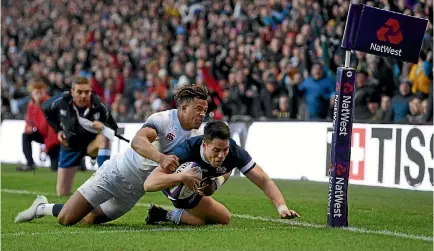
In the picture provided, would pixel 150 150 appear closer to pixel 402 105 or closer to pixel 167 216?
pixel 167 216

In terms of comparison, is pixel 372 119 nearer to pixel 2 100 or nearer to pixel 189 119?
pixel 189 119

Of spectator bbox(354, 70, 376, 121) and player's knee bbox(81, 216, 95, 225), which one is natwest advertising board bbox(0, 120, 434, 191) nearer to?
spectator bbox(354, 70, 376, 121)

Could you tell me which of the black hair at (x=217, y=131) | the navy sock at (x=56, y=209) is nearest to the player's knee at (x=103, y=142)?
the navy sock at (x=56, y=209)

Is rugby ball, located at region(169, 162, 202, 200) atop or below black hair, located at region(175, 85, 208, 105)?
below

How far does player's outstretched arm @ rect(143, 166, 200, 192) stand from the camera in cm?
880

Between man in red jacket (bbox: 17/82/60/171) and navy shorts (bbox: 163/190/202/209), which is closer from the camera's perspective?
navy shorts (bbox: 163/190/202/209)

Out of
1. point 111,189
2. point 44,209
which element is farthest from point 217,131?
point 44,209

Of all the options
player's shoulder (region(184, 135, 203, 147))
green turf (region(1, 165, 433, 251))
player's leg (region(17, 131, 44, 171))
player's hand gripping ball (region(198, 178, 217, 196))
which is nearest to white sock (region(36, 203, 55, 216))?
green turf (region(1, 165, 433, 251))

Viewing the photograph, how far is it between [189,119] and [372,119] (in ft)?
28.0

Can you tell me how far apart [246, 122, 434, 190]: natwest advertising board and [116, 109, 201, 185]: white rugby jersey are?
21.5 feet

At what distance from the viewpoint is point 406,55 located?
9.56m

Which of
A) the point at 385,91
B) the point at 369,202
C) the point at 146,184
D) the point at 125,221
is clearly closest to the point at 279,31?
the point at 385,91

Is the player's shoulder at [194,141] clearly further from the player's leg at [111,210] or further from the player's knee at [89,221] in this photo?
the player's knee at [89,221]

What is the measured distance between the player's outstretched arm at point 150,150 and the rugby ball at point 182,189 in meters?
0.08
